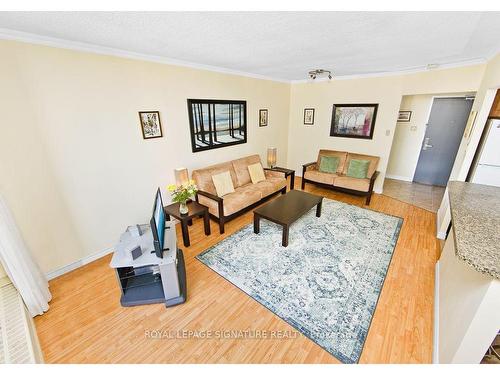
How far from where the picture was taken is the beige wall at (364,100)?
3330 millimetres

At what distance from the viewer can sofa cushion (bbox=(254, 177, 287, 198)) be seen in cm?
379

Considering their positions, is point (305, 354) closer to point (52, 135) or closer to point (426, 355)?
point (426, 355)

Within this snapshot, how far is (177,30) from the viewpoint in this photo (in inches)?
72.4

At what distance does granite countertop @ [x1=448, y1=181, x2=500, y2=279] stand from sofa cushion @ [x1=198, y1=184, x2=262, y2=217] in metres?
2.39

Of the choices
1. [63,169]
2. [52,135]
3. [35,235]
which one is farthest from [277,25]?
[35,235]

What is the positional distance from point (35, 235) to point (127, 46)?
218 cm

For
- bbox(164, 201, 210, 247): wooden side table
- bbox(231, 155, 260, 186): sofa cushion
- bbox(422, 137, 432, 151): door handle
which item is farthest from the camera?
bbox(422, 137, 432, 151): door handle

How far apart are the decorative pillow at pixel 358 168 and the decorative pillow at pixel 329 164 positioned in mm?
301

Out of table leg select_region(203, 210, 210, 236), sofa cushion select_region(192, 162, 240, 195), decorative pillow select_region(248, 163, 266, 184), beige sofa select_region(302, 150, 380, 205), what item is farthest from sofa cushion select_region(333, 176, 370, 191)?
table leg select_region(203, 210, 210, 236)

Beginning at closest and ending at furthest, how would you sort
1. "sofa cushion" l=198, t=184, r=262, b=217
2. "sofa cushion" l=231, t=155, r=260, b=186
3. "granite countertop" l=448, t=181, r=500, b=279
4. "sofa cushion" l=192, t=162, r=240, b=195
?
"granite countertop" l=448, t=181, r=500, b=279, "sofa cushion" l=198, t=184, r=262, b=217, "sofa cushion" l=192, t=162, r=240, b=195, "sofa cushion" l=231, t=155, r=260, b=186

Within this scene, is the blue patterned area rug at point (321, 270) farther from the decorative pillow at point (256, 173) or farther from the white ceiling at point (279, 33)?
the white ceiling at point (279, 33)

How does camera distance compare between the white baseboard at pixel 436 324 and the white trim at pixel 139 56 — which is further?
the white trim at pixel 139 56

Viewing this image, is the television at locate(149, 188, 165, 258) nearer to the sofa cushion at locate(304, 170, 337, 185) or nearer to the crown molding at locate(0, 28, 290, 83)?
the crown molding at locate(0, 28, 290, 83)

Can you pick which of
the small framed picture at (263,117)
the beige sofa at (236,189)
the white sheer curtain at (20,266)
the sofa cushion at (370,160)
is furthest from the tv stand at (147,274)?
the sofa cushion at (370,160)
